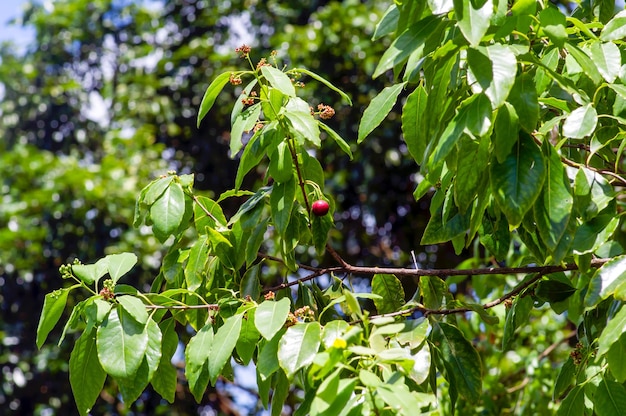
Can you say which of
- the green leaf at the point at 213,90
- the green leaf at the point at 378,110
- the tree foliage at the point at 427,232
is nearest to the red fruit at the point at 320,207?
the tree foliage at the point at 427,232

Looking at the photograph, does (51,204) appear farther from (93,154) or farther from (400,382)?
(400,382)

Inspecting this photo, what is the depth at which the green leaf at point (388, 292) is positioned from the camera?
2.00 m

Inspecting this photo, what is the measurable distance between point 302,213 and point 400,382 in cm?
67

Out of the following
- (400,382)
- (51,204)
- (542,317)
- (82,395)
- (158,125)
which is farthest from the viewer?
(158,125)

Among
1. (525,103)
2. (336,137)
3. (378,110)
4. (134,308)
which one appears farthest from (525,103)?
(134,308)

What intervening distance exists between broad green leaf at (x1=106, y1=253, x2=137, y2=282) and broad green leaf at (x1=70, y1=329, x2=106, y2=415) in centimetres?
16

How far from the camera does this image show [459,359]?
1771mm

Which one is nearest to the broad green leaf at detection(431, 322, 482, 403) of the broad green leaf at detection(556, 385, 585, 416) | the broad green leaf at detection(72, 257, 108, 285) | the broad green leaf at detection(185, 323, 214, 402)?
the broad green leaf at detection(556, 385, 585, 416)

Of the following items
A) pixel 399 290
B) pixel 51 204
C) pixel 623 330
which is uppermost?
pixel 623 330

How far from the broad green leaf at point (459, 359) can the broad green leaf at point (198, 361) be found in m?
0.45

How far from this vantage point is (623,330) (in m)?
1.42

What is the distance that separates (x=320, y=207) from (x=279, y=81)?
0.29 m

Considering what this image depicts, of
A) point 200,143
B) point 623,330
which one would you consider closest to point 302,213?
point 623,330

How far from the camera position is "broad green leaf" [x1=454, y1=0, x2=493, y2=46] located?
4.37 ft
